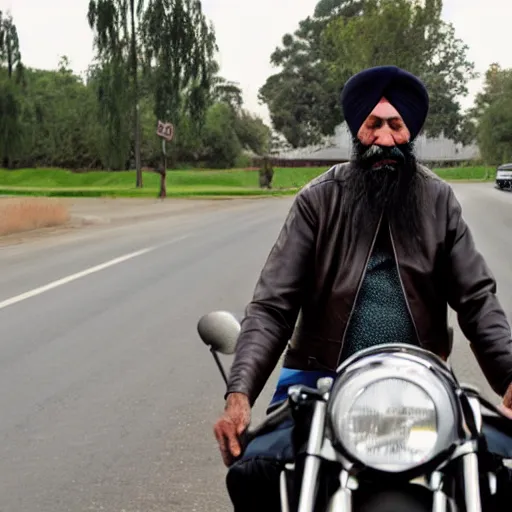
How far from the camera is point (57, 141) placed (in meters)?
80.7

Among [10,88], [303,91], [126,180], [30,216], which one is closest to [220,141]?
[126,180]

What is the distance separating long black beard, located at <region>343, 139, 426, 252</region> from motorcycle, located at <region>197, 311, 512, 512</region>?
693mm

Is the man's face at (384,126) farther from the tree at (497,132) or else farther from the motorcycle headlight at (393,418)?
the tree at (497,132)

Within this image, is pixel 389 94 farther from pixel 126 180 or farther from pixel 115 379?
pixel 126 180

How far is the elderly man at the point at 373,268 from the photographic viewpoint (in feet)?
9.18

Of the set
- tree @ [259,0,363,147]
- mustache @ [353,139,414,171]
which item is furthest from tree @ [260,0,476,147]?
mustache @ [353,139,414,171]

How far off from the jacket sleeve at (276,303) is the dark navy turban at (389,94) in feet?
0.89

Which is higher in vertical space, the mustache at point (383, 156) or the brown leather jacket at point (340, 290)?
the mustache at point (383, 156)

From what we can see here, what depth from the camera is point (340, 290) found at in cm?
282

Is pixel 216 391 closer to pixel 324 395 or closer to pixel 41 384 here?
pixel 41 384

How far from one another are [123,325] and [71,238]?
12.3 m

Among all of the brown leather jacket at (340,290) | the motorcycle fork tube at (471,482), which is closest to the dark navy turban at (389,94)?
the brown leather jacket at (340,290)

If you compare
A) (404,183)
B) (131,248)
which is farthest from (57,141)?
(404,183)

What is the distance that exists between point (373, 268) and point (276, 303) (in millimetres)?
266
